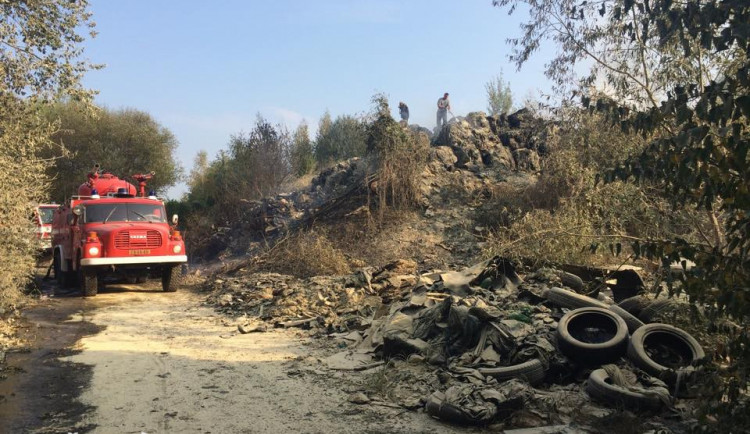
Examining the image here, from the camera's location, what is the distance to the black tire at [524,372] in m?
5.75

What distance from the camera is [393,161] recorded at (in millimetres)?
17922

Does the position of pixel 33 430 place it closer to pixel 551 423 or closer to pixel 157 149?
pixel 551 423

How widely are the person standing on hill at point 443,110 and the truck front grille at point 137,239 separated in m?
14.7

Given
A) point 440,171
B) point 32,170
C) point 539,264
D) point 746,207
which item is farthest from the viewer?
point 440,171

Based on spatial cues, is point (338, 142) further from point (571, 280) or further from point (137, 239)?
point (571, 280)

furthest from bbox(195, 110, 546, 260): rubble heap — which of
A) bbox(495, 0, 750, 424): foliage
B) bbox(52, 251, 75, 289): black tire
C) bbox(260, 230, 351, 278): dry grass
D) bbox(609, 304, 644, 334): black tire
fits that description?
bbox(495, 0, 750, 424): foliage

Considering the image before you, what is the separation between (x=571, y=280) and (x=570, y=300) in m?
1.25

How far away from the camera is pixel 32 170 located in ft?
36.9

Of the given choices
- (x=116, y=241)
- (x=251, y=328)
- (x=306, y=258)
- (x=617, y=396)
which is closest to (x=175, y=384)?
(x=251, y=328)

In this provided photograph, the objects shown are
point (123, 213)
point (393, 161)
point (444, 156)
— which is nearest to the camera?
point (123, 213)

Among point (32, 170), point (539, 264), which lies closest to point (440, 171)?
point (539, 264)

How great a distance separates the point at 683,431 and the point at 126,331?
802 cm

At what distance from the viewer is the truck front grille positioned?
1282 centimetres

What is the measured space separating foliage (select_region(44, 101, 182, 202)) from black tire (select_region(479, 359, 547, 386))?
28.6 metres
